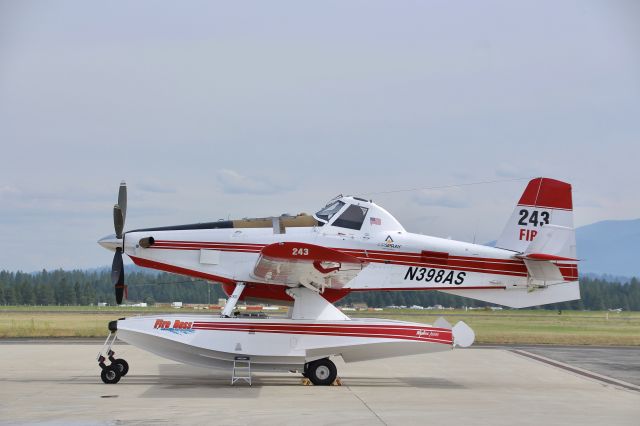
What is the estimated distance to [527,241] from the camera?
17125 mm

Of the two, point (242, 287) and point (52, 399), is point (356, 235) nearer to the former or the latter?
point (242, 287)

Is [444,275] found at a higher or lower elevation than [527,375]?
higher

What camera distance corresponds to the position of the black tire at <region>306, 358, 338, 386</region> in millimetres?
15555

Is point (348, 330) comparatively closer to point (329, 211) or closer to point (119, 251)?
point (329, 211)

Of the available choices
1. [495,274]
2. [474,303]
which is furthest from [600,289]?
[495,274]

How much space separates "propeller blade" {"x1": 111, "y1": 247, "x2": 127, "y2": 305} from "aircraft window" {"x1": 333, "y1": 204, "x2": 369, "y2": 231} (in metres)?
4.08

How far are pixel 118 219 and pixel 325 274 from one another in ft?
13.0

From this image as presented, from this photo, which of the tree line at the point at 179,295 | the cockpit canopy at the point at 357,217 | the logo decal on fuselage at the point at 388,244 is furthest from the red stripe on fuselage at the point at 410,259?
the tree line at the point at 179,295

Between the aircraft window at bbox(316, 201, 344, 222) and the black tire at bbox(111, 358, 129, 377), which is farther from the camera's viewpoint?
the aircraft window at bbox(316, 201, 344, 222)

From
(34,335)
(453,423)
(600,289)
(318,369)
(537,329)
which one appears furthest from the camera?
(600,289)

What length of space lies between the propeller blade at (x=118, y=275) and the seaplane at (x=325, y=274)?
0.8 inches

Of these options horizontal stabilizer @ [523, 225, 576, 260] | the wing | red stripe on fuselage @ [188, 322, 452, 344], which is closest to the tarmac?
red stripe on fuselage @ [188, 322, 452, 344]

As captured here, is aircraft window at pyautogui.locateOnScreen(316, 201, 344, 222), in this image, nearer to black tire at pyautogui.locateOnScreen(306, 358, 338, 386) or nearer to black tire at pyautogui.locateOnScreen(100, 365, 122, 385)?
black tire at pyautogui.locateOnScreen(306, 358, 338, 386)

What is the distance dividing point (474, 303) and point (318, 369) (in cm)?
9351
